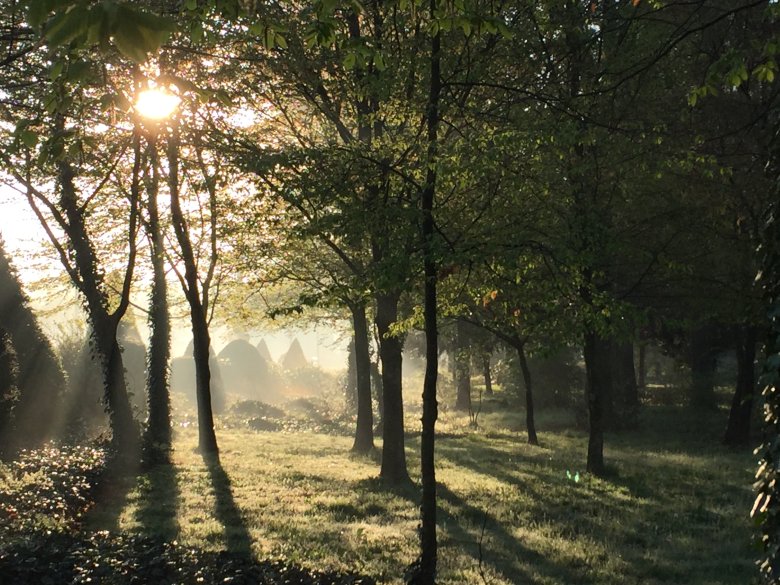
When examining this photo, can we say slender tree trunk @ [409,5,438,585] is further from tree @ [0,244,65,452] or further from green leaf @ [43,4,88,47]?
tree @ [0,244,65,452]

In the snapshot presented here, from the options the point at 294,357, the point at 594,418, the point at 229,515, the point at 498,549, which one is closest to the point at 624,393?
the point at 594,418

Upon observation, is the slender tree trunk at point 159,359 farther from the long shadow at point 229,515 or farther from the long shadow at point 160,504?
the long shadow at point 229,515

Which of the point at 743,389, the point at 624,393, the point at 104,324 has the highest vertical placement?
the point at 104,324

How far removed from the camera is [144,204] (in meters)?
15.6

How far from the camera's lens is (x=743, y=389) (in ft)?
58.0

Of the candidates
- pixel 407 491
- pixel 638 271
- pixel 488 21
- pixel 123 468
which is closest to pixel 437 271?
pixel 488 21

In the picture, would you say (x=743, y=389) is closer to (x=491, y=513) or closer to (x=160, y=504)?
(x=491, y=513)

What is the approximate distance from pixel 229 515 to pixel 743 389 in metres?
14.5

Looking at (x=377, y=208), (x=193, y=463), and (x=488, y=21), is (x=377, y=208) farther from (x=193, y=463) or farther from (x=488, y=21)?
(x=193, y=463)

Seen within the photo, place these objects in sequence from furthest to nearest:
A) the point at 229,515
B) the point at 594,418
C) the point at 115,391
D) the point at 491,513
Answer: the point at 115,391, the point at 594,418, the point at 229,515, the point at 491,513

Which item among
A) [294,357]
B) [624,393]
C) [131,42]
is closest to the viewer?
[131,42]

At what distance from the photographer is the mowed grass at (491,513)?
317 inches

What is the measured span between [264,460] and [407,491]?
23.3ft

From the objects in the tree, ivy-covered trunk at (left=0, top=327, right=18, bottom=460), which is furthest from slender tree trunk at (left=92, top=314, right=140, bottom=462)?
the tree
